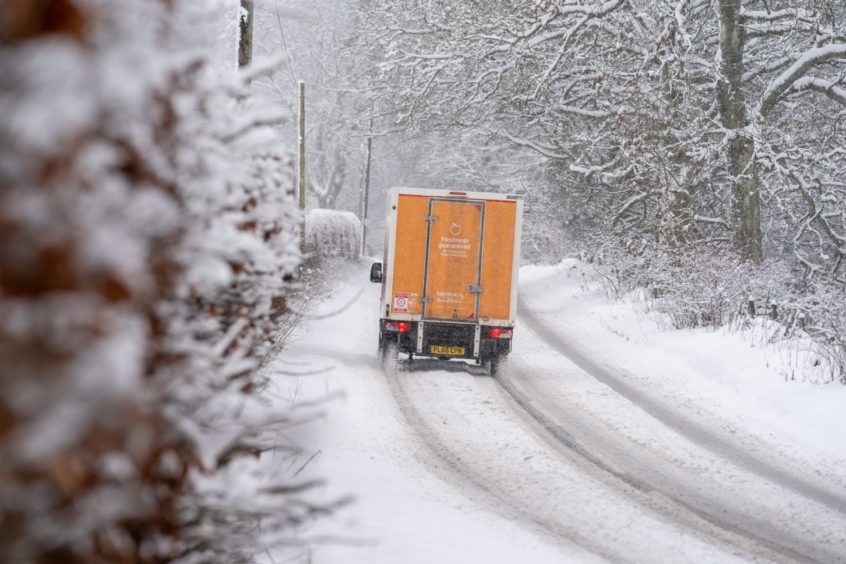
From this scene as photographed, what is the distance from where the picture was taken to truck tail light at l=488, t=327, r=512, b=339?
1229cm

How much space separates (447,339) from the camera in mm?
12469

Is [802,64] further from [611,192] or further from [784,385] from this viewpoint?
[784,385]

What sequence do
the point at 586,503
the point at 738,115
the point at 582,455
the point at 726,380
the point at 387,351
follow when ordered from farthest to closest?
the point at 738,115, the point at 387,351, the point at 726,380, the point at 582,455, the point at 586,503

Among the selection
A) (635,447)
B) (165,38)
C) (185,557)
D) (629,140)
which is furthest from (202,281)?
(629,140)

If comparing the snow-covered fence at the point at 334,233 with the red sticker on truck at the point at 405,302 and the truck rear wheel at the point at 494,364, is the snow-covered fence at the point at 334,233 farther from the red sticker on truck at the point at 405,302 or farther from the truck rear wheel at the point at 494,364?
the truck rear wheel at the point at 494,364

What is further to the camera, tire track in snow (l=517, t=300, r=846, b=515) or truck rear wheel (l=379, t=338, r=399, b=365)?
truck rear wheel (l=379, t=338, r=399, b=365)

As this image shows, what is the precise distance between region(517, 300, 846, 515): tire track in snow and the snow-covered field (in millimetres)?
30

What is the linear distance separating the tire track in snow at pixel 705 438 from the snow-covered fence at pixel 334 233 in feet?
58.6

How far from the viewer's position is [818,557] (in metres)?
5.64

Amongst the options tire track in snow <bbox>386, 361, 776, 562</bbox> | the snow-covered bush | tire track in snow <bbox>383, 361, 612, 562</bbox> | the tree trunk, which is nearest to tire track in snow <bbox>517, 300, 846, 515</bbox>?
tire track in snow <bbox>386, 361, 776, 562</bbox>

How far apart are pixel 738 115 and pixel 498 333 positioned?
336 inches

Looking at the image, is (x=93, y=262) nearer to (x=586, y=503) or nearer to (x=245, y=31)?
(x=586, y=503)

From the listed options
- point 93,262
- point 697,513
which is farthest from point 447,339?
point 93,262

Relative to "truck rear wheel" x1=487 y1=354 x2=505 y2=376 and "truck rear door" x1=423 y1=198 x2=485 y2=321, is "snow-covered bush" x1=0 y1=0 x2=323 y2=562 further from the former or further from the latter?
"truck rear wheel" x1=487 y1=354 x2=505 y2=376
